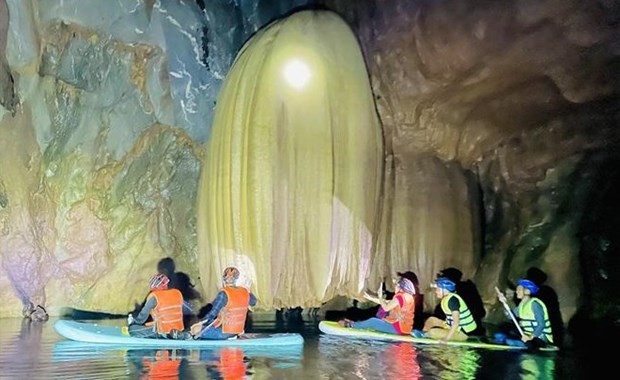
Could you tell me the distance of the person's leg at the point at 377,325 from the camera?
30.8 feet

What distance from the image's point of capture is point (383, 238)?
432 inches

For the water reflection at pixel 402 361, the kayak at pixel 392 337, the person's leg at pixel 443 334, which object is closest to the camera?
the water reflection at pixel 402 361

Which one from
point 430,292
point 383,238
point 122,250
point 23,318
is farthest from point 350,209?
point 23,318

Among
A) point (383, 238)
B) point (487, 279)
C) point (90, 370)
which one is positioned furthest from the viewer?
point (487, 279)

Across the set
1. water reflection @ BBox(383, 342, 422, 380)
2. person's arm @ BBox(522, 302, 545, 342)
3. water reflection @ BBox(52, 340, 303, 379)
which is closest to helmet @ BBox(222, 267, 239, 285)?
water reflection @ BBox(52, 340, 303, 379)

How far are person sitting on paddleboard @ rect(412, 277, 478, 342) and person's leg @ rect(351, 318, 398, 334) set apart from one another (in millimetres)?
347

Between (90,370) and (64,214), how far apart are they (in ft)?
20.6

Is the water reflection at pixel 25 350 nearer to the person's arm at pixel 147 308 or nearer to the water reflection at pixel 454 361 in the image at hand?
the person's arm at pixel 147 308

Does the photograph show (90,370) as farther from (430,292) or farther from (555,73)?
(555,73)

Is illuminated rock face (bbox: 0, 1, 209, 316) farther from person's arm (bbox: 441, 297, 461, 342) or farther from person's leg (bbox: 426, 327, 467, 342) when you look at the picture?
person's arm (bbox: 441, 297, 461, 342)

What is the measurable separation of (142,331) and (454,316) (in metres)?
3.70

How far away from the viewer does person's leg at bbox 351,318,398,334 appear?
9.39 metres

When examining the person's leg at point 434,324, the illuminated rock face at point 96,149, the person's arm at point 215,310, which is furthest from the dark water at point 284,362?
the illuminated rock face at point 96,149

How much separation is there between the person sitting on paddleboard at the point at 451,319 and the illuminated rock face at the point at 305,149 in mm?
1492
